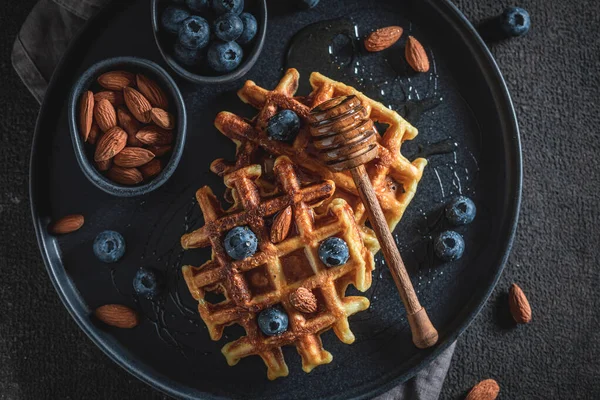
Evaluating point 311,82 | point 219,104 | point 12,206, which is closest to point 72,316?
point 12,206

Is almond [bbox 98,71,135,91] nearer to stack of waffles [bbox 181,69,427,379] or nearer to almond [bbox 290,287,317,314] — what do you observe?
stack of waffles [bbox 181,69,427,379]

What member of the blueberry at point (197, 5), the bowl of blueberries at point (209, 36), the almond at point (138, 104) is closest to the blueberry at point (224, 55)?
the bowl of blueberries at point (209, 36)

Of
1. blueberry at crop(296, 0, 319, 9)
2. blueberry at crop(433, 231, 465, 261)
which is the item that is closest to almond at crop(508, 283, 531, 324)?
blueberry at crop(433, 231, 465, 261)

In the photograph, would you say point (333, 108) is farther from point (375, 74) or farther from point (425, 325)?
point (425, 325)

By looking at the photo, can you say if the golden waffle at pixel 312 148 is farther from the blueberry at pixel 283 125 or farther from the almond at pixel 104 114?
the almond at pixel 104 114

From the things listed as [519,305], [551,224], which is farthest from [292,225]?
[551,224]

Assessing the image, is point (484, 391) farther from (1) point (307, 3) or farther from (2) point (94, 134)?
(2) point (94, 134)
